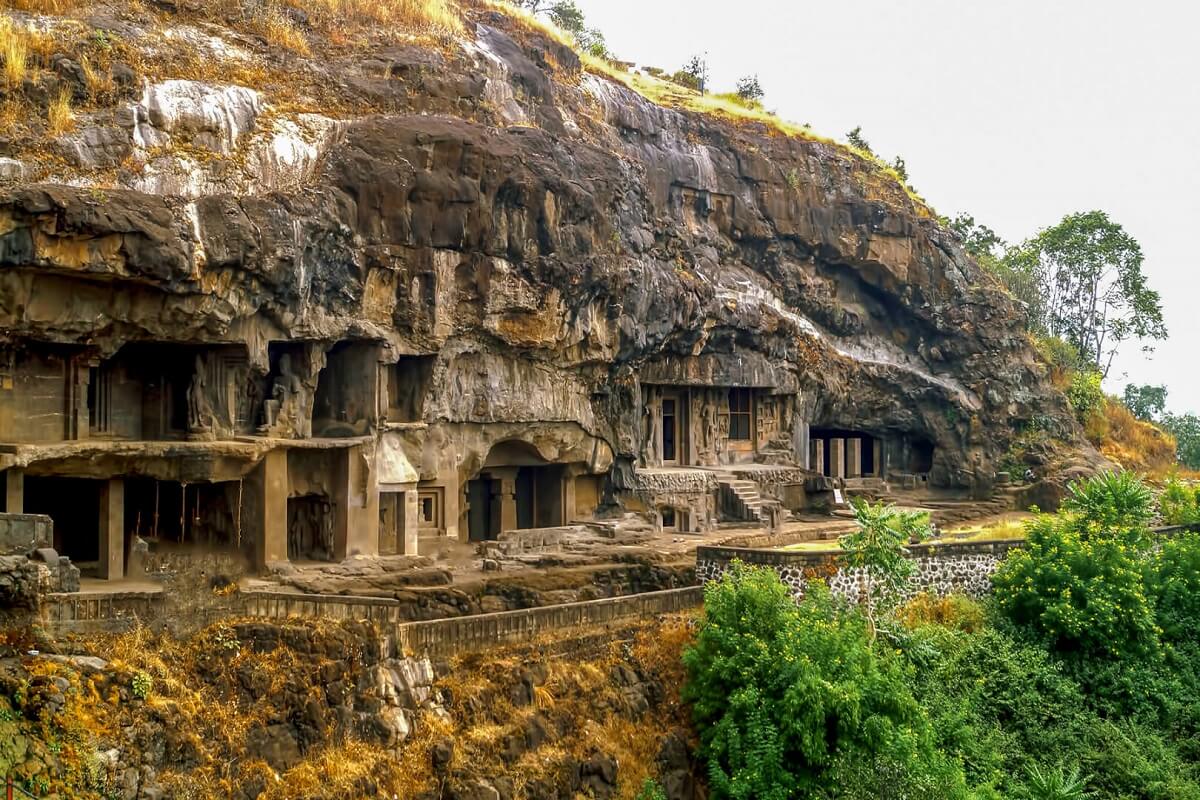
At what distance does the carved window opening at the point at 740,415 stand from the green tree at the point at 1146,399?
96.5ft

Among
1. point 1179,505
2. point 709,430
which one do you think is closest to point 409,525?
point 709,430

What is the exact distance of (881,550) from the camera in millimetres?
21297

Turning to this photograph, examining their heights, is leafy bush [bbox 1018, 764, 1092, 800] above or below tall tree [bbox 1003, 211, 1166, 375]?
below

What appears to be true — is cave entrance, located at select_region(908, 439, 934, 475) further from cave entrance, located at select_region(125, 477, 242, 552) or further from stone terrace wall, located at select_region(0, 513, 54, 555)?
stone terrace wall, located at select_region(0, 513, 54, 555)

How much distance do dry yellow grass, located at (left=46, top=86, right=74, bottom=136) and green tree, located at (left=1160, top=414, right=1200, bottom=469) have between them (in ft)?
144

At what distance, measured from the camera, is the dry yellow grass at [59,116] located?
67.5 feet

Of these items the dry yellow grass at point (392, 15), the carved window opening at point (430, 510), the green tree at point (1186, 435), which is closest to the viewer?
the carved window opening at point (430, 510)

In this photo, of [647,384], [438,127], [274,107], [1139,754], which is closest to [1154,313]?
[647,384]

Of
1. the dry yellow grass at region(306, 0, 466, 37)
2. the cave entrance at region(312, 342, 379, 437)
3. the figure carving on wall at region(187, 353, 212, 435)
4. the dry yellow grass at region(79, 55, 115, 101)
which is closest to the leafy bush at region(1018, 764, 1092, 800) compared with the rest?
the cave entrance at region(312, 342, 379, 437)

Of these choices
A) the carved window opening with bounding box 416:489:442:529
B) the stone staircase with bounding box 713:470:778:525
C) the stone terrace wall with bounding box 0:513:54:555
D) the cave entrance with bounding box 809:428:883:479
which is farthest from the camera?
the cave entrance with bounding box 809:428:883:479

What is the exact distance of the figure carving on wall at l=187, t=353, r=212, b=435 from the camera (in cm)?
2253

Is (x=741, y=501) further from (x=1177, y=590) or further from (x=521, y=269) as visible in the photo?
(x=1177, y=590)

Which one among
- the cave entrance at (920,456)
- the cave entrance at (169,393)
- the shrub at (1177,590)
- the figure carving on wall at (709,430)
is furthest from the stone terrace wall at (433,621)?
the cave entrance at (920,456)

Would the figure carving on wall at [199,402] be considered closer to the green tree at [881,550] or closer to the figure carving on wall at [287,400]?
the figure carving on wall at [287,400]
